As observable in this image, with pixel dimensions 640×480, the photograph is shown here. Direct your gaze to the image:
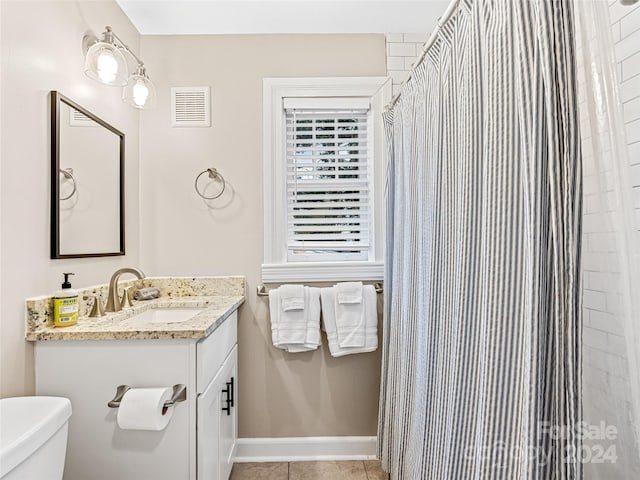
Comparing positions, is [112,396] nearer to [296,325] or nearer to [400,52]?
[296,325]

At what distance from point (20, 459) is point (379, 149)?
2.05m

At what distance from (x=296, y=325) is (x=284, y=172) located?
0.89 metres

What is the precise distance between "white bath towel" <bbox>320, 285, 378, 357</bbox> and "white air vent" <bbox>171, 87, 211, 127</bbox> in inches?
48.2

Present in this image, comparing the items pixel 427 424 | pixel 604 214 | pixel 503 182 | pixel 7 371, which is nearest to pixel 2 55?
pixel 7 371

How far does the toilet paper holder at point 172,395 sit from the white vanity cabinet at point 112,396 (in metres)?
0.01

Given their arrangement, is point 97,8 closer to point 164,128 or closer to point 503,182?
point 164,128

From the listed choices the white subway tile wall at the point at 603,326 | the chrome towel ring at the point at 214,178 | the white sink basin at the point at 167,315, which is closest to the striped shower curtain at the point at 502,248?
the white subway tile wall at the point at 603,326

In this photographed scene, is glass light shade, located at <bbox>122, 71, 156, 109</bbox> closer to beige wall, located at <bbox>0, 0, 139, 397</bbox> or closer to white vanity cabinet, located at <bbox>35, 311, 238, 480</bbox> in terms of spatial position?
beige wall, located at <bbox>0, 0, 139, 397</bbox>

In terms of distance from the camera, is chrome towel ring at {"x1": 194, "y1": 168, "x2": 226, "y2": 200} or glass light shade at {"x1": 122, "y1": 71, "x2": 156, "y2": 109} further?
chrome towel ring at {"x1": 194, "y1": 168, "x2": 226, "y2": 200}

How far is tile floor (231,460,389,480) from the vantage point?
2084 mm

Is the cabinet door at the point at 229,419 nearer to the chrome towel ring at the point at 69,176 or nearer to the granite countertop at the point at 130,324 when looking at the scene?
the granite countertop at the point at 130,324

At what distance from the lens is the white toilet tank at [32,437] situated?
2.97 ft

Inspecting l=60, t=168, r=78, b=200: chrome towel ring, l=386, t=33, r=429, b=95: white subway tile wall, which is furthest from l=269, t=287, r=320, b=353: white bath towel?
l=386, t=33, r=429, b=95: white subway tile wall

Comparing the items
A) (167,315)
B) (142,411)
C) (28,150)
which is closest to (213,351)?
(142,411)
